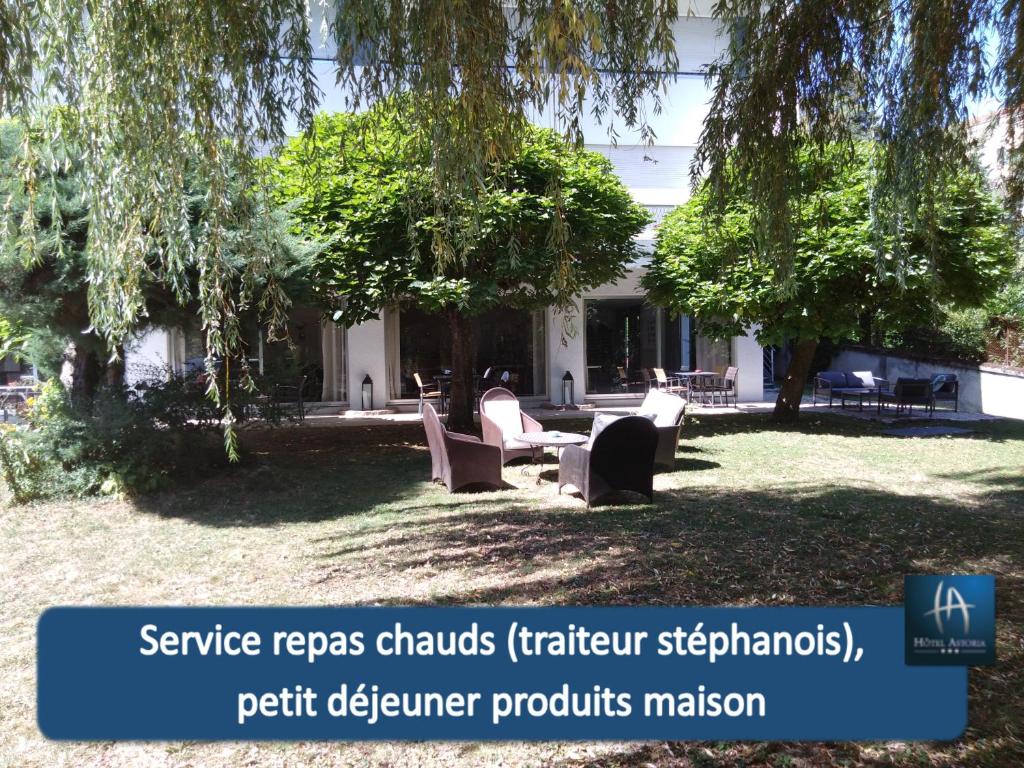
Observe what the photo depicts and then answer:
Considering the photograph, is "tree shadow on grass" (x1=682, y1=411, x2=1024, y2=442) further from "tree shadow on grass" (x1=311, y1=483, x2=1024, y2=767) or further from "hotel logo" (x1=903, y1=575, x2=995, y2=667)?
"hotel logo" (x1=903, y1=575, x2=995, y2=667)

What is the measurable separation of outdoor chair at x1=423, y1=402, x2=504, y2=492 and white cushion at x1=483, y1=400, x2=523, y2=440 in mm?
1446

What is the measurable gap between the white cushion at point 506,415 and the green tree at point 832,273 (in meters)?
3.62

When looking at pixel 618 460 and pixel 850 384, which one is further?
pixel 850 384

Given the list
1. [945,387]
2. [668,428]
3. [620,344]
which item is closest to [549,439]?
[668,428]

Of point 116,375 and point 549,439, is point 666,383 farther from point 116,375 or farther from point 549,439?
Result: point 116,375

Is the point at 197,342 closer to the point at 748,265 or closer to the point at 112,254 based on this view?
the point at 112,254

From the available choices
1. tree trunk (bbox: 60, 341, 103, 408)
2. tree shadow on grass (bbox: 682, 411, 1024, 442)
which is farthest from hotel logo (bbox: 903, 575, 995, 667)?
tree shadow on grass (bbox: 682, 411, 1024, 442)

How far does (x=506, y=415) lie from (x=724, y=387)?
8.97m

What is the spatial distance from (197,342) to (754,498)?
6282 millimetres

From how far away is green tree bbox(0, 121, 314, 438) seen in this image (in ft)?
15.1

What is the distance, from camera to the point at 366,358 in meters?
18.0

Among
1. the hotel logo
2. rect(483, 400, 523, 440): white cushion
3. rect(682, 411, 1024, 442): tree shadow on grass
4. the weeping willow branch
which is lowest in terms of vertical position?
the hotel logo

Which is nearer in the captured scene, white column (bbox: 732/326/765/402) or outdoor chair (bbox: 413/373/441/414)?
outdoor chair (bbox: 413/373/441/414)

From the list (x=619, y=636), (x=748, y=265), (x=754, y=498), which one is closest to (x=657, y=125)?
(x=748, y=265)
